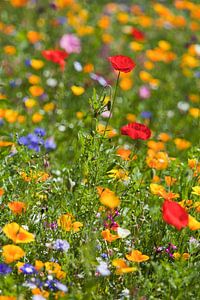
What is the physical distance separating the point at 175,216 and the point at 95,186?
548mm

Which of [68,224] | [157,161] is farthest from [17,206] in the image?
[157,161]

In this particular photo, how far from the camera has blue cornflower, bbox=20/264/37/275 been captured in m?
2.41

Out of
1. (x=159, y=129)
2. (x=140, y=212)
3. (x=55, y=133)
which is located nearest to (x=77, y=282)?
(x=140, y=212)

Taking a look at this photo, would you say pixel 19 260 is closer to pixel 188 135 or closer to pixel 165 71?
pixel 188 135

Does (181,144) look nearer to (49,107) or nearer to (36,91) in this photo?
(49,107)

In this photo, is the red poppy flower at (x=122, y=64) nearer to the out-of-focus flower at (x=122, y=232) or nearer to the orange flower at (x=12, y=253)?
the out-of-focus flower at (x=122, y=232)

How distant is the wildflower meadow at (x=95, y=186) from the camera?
250 cm

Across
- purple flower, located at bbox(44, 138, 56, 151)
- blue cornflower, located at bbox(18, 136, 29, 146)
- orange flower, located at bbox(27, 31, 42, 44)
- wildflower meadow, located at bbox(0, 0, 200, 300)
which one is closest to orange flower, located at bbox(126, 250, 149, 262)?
wildflower meadow, located at bbox(0, 0, 200, 300)

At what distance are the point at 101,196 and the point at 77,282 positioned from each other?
0.36m

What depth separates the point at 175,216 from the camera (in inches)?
97.3

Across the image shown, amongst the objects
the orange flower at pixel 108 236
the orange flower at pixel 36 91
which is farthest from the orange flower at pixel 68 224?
the orange flower at pixel 36 91

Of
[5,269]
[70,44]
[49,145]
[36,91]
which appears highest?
[70,44]

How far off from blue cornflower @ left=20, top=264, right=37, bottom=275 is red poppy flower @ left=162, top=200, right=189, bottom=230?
487 mm

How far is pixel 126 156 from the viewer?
3477mm
